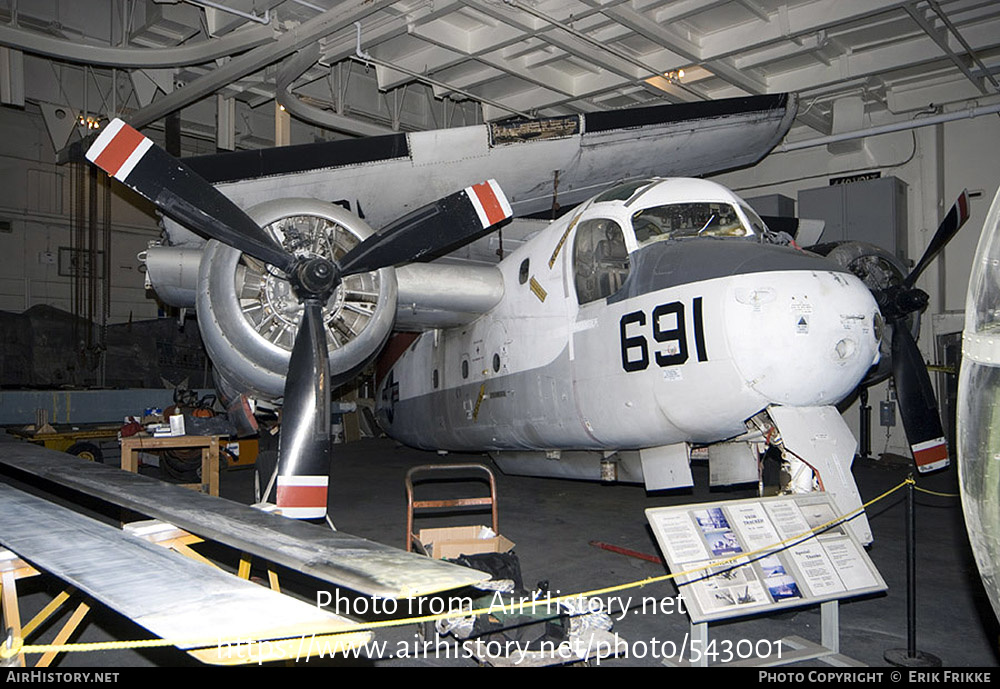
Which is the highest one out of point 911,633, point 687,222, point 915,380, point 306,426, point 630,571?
point 687,222

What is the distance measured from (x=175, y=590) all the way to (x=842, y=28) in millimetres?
13675

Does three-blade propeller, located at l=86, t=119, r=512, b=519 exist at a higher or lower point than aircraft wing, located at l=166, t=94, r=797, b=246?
lower

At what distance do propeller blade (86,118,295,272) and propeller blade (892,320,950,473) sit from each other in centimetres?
781

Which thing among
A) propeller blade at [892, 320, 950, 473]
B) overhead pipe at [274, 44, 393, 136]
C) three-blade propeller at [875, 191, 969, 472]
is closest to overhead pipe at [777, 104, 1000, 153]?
three-blade propeller at [875, 191, 969, 472]

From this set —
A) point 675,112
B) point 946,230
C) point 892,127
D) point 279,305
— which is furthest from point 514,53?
point 279,305

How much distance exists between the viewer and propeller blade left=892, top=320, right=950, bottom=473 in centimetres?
884

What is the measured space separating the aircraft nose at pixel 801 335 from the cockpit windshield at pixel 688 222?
1.20 meters

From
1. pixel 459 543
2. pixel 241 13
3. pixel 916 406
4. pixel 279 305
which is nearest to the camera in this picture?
pixel 459 543

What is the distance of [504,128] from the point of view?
378 inches

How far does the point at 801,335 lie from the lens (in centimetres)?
545

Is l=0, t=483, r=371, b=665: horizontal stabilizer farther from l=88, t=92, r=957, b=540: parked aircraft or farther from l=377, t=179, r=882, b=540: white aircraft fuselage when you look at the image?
l=377, t=179, r=882, b=540: white aircraft fuselage

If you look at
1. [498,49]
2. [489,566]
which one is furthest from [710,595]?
[498,49]

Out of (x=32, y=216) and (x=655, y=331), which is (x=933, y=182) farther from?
(x=32, y=216)

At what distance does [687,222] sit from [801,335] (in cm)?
183
